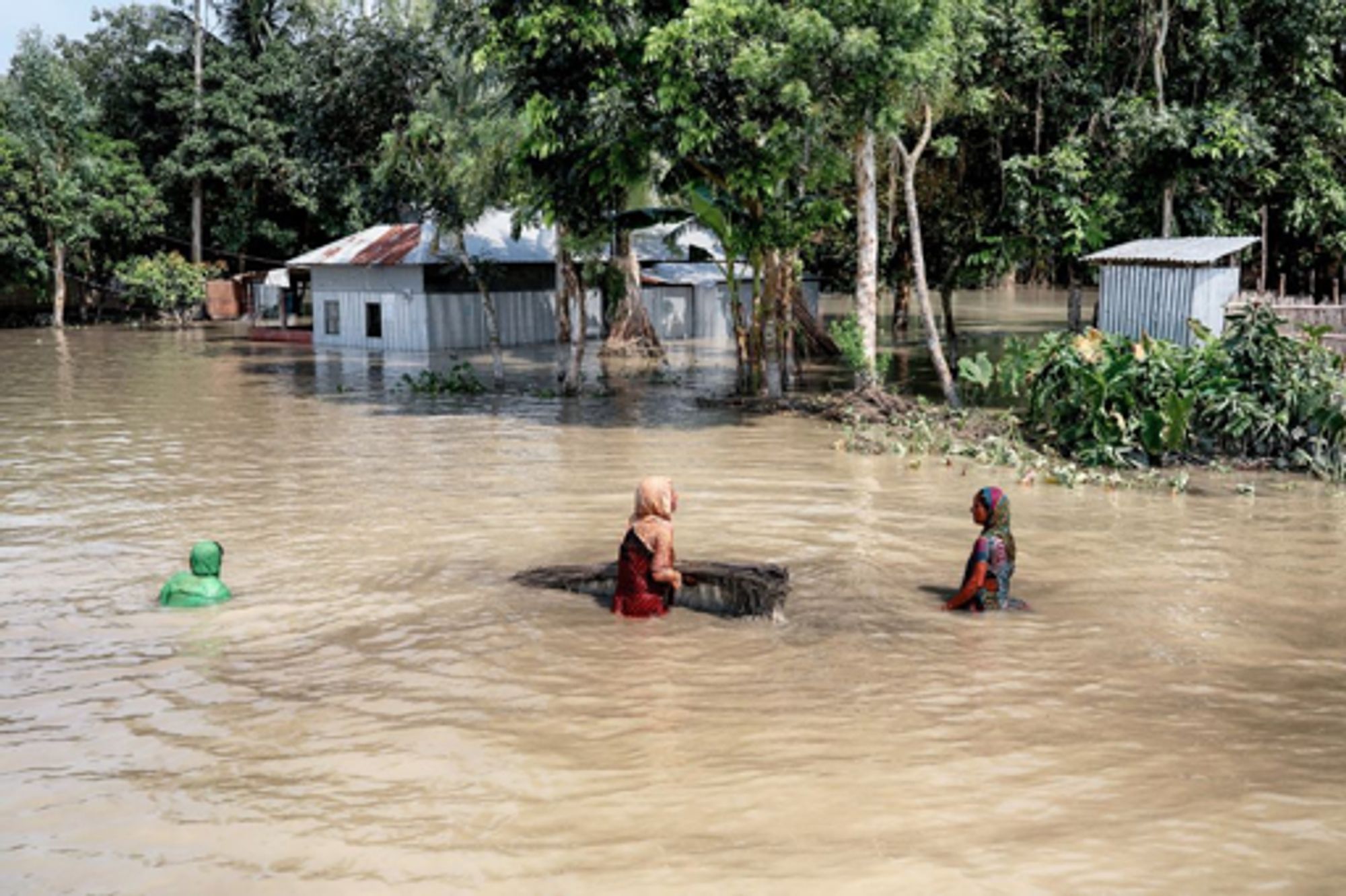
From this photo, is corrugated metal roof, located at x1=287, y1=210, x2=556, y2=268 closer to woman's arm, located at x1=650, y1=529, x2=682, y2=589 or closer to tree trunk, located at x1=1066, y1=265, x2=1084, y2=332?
tree trunk, located at x1=1066, y1=265, x2=1084, y2=332

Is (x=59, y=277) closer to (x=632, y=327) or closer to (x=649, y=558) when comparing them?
(x=632, y=327)

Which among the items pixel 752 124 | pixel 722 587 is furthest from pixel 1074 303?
pixel 722 587

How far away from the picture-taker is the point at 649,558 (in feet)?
30.7

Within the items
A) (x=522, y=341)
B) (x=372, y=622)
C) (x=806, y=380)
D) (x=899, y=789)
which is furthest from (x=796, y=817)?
(x=522, y=341)

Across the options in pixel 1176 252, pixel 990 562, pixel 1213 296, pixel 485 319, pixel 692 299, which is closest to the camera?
pixel 990 562

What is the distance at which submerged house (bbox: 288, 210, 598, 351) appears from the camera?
35.6 m

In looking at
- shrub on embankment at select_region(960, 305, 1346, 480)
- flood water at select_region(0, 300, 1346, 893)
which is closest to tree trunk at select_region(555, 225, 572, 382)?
shrub on embankment at select_region(960, 305, 1346, 480)

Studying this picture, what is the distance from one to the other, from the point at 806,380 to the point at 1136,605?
59.4 ft

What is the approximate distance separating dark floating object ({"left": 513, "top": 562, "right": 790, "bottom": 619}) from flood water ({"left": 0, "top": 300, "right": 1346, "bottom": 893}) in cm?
23

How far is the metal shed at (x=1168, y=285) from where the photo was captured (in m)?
18.0

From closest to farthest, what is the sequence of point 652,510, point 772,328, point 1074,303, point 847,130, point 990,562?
point 652,510
point 990,562
point 847,130
point 772,328
point 1074,303

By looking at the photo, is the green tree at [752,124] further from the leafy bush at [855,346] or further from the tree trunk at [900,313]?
the tree trunk at [900,313]

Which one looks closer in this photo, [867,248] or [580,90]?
[580,90]

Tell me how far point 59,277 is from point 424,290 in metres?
19.3
